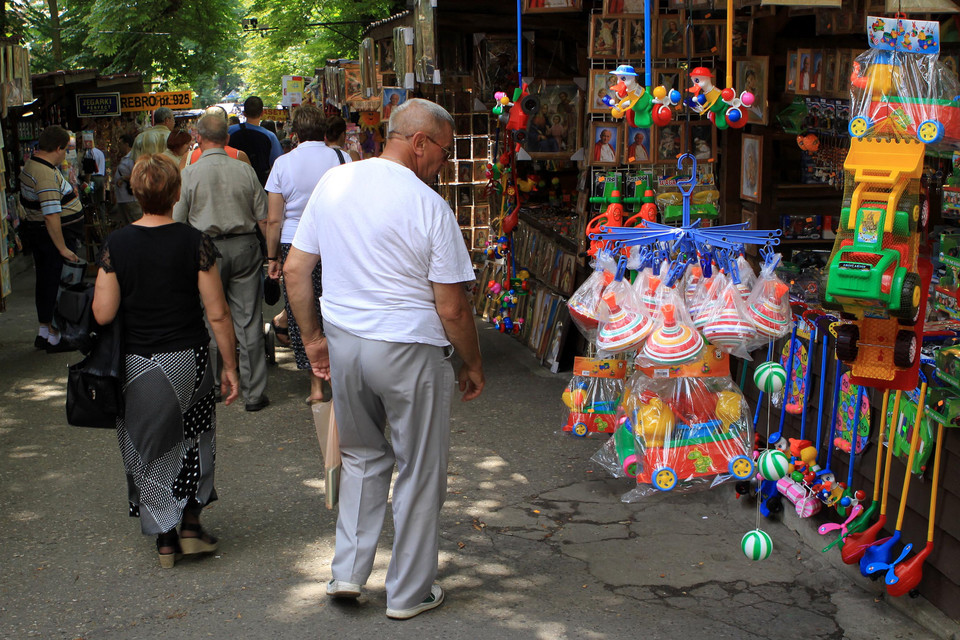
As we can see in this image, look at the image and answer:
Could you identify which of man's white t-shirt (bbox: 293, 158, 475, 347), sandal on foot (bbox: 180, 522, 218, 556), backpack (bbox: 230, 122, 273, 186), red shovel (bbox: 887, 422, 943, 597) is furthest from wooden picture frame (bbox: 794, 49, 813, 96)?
backpack (bbox: 230, 122, 273, 186)

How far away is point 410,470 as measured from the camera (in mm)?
3625

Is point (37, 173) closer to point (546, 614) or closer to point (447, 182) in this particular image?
point (447, 182)

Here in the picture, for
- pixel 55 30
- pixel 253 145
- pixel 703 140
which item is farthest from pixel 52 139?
pixel 55 30

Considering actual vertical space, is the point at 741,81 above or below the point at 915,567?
above

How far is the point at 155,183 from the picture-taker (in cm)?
398

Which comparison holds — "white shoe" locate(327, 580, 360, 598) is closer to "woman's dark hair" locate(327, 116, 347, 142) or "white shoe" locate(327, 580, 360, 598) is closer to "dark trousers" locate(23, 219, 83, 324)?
"woman's dark hair" locate(327, 116, 347, 142)

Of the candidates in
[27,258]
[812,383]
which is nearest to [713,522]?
[812,383]

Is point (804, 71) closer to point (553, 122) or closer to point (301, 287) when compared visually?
point (553, 122)

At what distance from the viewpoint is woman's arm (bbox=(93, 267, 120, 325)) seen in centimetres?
394

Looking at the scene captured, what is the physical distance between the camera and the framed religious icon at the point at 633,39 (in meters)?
5.71

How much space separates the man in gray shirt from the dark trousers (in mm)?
2425

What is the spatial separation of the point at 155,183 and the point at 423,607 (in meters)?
1.98

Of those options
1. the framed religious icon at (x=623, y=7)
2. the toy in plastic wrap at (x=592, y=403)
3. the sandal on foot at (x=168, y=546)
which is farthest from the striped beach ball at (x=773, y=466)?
the framed religious icon at (x=623, y=7)

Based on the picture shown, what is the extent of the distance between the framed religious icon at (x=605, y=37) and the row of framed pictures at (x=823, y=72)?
1.17 meters
